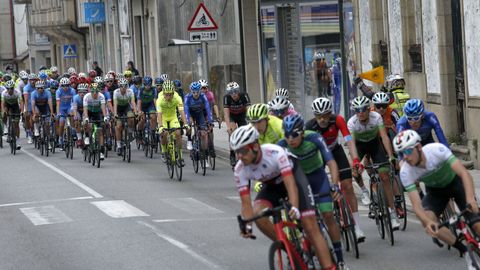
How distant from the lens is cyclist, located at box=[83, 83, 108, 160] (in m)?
26.8

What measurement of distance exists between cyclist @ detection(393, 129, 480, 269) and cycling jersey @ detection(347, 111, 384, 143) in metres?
3.54

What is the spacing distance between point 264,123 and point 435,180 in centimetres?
284

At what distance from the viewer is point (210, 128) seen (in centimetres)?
2428

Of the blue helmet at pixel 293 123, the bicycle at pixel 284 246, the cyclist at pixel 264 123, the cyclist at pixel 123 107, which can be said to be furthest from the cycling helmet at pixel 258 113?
the cyclist at pixel 123 107

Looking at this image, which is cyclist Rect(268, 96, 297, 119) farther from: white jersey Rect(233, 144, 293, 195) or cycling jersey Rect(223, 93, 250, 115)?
cycling jersey Rect(223, 93, 250, 115)

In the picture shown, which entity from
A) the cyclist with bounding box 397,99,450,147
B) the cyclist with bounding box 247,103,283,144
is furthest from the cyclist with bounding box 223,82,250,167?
the cyclist with bounding box 397,99,450,147

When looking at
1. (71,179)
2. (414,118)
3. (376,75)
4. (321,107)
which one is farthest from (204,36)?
(414,118)

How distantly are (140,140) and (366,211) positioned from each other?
45.2 feet

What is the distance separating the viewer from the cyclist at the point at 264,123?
519 inches

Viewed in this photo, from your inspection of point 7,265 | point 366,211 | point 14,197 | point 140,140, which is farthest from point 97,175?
point 7,265

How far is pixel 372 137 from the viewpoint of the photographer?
14.7 m

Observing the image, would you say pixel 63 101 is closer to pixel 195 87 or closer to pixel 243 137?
pixel 195 87

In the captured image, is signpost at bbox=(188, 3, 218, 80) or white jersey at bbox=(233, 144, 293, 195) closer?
white jersey at bbox=(233, 144, 293, 195)

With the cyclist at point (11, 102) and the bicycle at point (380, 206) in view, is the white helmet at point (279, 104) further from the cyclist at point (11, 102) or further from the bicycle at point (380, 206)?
the cyclist at point (11, 102)
